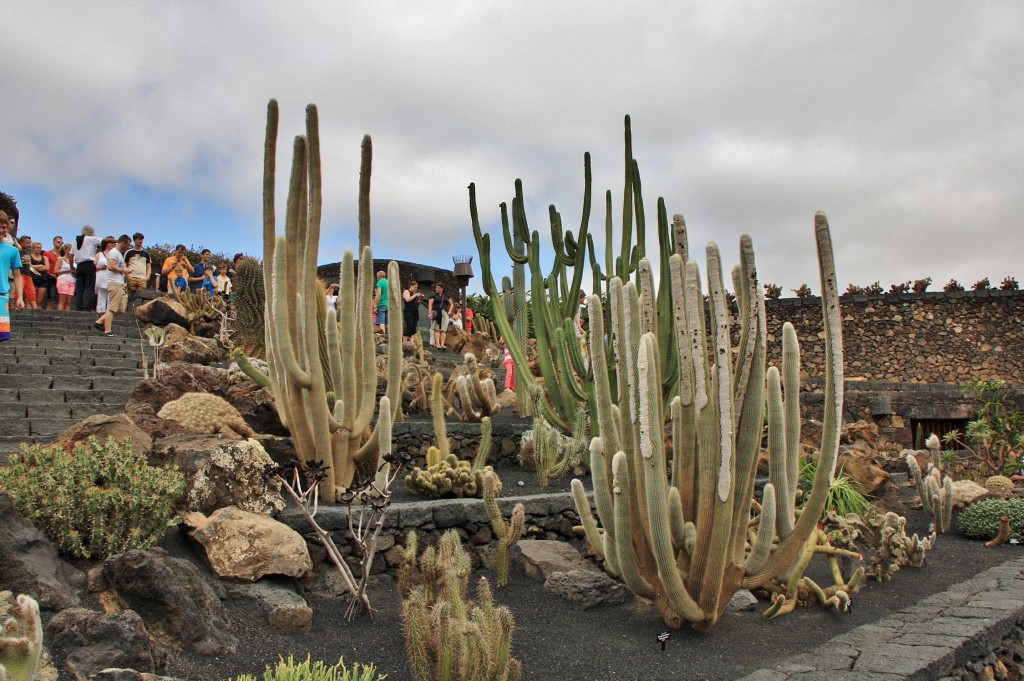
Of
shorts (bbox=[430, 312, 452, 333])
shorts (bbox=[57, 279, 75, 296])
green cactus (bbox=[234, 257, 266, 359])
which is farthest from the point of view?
shorts (bbox=[430, 312, 452, 333])

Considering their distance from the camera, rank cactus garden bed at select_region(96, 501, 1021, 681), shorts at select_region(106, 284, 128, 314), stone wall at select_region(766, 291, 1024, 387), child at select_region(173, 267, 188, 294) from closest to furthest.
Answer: cactus garden bed at select_region(96, 501, 1021, 681) → shorts at select_region(106, 284, 128, 314) → child at select_region(173, 267, 188, 294) → stone wall at select_region(766, 291, 1024, 387)

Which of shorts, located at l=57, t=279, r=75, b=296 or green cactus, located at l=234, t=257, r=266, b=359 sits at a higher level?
shorts, located at l=57, t=279, r=75, b=296

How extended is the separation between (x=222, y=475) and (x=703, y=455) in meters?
2.77

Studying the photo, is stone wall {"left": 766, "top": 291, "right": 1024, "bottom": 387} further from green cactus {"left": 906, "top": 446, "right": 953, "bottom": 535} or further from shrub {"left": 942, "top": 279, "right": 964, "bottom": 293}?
green cactus {"left": 906, "top": 446, "right": 953, "bottom": 535}

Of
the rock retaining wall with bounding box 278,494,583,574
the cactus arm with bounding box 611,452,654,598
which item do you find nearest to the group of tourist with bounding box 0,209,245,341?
the rock retaining wall with bounding box 278,494,583,574

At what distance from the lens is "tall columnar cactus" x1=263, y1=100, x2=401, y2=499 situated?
17.9 feet

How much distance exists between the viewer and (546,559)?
547 centimetres

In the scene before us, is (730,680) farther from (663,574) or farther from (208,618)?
(208,618)

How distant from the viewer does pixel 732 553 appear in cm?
442

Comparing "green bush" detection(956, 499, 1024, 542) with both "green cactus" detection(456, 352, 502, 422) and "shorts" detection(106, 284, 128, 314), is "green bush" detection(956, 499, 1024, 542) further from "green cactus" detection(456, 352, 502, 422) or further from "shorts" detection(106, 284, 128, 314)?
"shorts" detection(106, 284, 128, 314)

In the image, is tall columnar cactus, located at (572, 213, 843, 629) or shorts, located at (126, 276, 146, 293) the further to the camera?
shorts, located at (126, 276, 146, 293)

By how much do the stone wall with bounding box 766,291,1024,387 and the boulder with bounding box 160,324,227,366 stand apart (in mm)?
10758

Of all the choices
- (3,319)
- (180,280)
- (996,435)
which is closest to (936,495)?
(996,435)

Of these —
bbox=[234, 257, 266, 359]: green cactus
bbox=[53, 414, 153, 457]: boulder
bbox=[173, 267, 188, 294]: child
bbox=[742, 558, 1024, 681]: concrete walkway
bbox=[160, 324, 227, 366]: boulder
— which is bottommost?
bbox=[742, 558, 1024, 681]: concrete walkway
